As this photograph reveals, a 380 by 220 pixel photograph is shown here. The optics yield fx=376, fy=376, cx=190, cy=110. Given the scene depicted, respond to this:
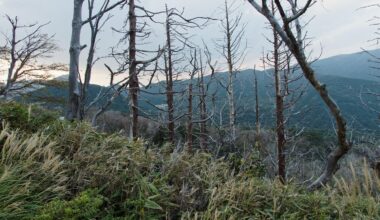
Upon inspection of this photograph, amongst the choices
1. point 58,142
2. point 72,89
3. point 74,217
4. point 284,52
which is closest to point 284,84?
point 284,52

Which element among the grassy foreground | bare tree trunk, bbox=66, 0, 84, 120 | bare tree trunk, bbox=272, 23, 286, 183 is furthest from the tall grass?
bare tree trunk, bbox=272, 23, 286, 183

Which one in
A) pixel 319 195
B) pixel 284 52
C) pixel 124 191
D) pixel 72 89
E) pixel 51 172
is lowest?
pixel 319 195

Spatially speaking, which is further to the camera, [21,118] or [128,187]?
[21,118]

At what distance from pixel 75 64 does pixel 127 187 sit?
225 cm

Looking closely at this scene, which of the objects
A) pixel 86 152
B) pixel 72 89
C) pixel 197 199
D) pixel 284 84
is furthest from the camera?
pixel 284 84

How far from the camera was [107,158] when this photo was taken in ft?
12.8

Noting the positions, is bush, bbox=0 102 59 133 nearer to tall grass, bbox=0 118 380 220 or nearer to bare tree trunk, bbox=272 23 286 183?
tall grass, bbox=0 118 380 220

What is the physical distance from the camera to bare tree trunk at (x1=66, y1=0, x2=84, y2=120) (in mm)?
4992

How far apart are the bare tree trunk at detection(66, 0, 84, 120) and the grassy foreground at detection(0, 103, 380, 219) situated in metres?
0.70

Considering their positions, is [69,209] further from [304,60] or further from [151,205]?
[304,60]

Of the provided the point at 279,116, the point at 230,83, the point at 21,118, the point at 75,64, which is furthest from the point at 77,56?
the point at 230,83

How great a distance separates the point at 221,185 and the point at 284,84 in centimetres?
1088

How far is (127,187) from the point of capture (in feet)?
11.6

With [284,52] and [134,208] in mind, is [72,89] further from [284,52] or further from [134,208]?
[284,52]
